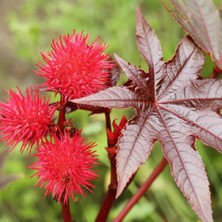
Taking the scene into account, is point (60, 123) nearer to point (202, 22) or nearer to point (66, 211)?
point (66, 211)

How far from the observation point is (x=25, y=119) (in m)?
1.24

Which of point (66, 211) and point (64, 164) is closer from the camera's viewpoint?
point (64, 164)

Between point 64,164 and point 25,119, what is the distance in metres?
0.15

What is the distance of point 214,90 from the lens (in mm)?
1327

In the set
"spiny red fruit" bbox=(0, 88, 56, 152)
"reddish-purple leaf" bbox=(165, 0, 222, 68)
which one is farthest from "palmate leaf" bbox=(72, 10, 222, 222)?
"spiny red fruit" bbox=(0, 88, 56, 152)

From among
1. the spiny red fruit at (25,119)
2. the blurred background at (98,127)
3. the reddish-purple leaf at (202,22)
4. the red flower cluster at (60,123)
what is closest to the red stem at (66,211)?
the red flower cluster at (60,123)

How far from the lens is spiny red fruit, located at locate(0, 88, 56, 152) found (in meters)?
1.23

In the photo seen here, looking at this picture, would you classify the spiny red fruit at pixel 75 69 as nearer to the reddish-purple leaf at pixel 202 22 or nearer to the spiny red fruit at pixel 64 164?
the spiny red fruit at pixel 64 164

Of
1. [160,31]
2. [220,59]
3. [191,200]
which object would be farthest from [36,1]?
[191,200]

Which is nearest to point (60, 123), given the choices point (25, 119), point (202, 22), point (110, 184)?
point (25, 119)

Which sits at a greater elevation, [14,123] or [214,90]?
[214,90]

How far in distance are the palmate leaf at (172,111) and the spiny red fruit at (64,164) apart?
116 millimetres

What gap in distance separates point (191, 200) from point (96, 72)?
0.38 m

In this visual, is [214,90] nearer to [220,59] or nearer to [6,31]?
[220,59]
